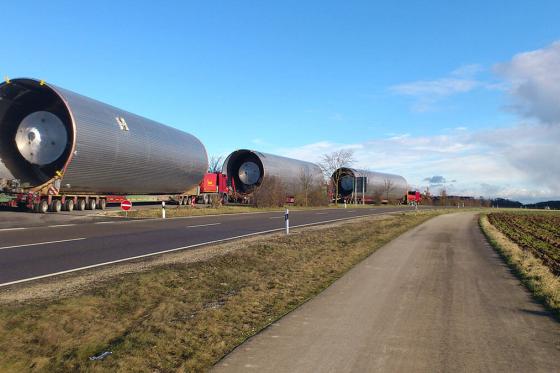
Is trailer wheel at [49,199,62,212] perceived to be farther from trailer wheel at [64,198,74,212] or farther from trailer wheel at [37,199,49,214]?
trailer wheel at [64,198,74,212]

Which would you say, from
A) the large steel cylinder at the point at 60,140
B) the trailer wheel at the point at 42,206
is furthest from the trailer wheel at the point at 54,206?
the large steel cylinder at the point at 60,140

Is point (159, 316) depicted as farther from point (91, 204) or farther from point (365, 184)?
point (365, 184)

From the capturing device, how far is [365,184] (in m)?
65.8

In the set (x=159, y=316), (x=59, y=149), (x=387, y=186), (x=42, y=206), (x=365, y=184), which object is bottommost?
(x=159, y=316)

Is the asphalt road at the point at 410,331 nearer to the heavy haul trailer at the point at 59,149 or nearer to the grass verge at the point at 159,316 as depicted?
the grass verge at the point at 159,316

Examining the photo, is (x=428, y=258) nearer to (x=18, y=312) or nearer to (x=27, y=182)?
(x=18, y=312)

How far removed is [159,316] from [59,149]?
22170 millimetres

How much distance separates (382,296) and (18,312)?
507 cm

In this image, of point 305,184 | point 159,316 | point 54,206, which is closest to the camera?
point 159,316

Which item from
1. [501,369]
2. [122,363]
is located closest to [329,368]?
[501,369]

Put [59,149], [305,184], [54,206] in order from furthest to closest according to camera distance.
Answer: [305,184] < [59,149] < [54,206]

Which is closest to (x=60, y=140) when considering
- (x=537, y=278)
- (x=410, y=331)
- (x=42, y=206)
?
(x=42, y=206)

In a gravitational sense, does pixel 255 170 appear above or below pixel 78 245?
above

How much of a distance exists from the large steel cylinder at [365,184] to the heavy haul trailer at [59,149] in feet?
135
